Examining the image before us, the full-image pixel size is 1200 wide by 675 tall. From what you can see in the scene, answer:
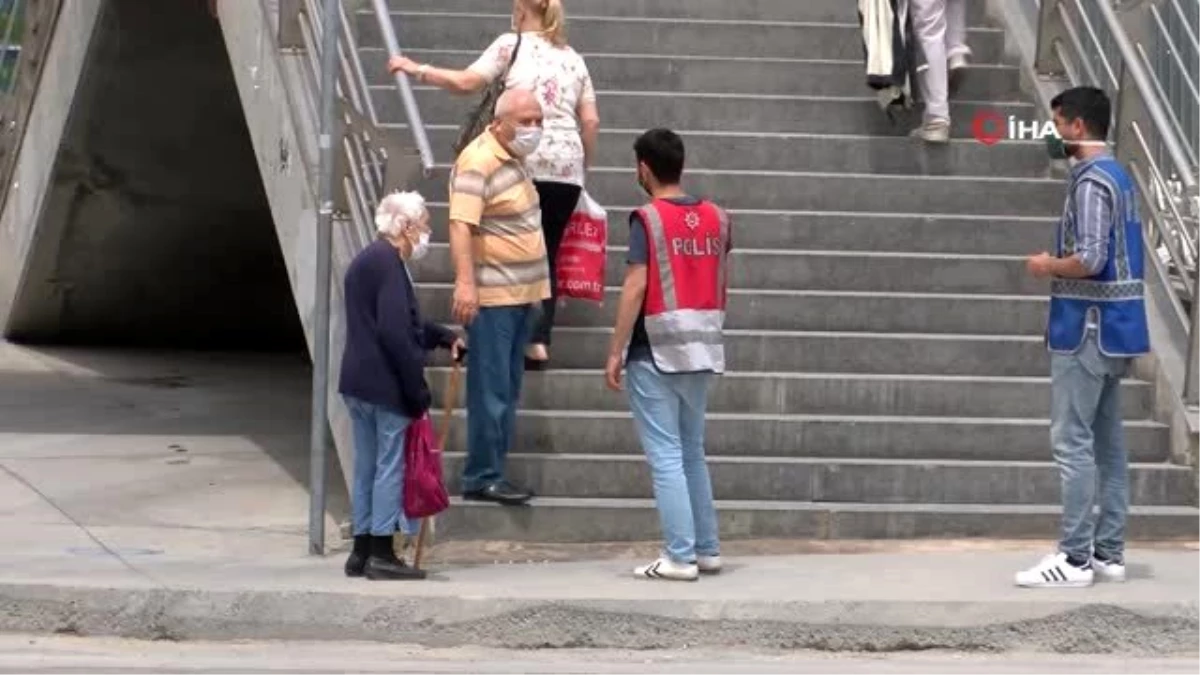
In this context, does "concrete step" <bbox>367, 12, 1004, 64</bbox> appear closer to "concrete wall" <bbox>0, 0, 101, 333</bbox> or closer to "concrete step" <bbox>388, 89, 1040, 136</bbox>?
"concrete step" <bbox>388, 89, 1040, 136</bbox>

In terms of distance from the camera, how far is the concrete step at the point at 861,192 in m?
11.3

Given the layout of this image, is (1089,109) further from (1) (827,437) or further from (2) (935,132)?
(2) (935,132)

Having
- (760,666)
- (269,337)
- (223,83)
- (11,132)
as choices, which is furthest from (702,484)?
(269,337)

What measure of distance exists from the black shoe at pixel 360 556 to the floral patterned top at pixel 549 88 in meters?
1.87

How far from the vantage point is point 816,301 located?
34.6ft

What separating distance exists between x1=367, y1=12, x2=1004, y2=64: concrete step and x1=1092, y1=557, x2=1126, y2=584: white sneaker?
456 cm

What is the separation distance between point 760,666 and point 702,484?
104cm

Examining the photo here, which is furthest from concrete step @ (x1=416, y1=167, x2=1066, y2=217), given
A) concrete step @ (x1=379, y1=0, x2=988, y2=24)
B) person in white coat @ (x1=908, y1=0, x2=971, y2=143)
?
concrete step @ (x1=379, y1=0, x2=988, y2=24)

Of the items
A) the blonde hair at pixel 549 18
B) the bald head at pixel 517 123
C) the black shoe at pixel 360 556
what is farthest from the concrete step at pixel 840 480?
the blonde hair at pixel 549 18

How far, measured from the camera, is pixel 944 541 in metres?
9.47

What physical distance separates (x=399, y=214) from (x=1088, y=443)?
2733mm

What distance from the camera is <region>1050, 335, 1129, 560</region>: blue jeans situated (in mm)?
8359

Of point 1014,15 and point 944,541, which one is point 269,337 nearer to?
point 1014,15

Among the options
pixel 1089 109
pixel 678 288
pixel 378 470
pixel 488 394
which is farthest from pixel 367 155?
pixel 1089 109
